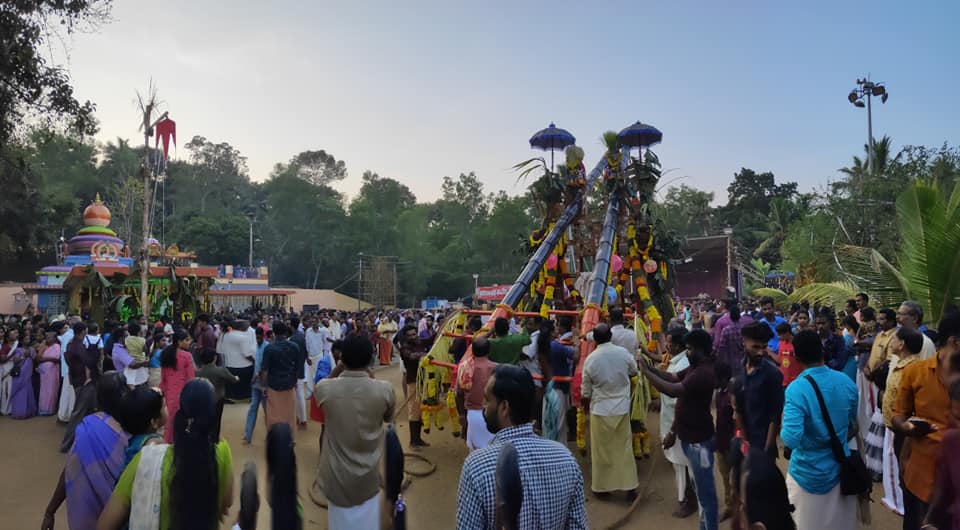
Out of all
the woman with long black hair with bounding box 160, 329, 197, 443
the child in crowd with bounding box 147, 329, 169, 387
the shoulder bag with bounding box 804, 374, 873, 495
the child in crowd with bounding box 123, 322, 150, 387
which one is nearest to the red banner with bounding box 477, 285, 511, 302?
the child in crowd with bounding box 123, 322, 150, 387

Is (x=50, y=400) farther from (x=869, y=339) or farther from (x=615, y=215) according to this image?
(x=869, y=339)

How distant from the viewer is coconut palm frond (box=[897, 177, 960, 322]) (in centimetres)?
754

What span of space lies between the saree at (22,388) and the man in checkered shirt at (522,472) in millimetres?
11218

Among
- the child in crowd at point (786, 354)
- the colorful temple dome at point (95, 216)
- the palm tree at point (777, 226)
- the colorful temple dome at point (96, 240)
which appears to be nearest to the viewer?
the child in crowd at point (786, 354)

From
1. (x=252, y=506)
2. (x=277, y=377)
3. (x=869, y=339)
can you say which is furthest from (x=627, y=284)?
(x=252, y=506)

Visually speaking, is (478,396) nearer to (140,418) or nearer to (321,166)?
(140,418)

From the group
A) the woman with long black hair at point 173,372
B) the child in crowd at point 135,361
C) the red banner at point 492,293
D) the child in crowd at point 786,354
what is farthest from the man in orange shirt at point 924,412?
the red banner at point 492,293

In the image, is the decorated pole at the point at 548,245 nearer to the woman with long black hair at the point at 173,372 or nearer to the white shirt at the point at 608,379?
the white shirt at the point at 608,379

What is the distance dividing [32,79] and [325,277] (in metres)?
37.3

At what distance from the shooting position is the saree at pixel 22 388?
10492 mm

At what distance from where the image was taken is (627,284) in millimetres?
12469

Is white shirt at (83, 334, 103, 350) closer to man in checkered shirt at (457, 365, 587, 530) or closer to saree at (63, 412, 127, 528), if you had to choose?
saree at (63, 412, 127, 528)

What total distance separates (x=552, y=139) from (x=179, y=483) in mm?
12629

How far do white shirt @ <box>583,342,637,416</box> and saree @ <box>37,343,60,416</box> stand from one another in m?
9.28
